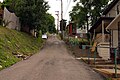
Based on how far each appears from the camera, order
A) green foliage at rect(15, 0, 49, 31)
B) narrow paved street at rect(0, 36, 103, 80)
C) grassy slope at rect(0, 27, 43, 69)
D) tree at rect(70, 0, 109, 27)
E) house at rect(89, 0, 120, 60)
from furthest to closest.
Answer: tree at rect(70, 0, 109, 27)
green foliage at rect(15, 0, 49, 31)
house at rect(89, 0, 120, 60)
grassy slope at rect(0, 27, 43, 69)
narrow paved street at rect(0, 36, 103, 80)

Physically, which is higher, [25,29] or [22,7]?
[22,7]

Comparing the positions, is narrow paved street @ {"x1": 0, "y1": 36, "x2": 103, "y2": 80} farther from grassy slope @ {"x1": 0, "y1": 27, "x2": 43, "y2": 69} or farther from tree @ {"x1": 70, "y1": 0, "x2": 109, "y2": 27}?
tree @ {"x1": 70, "y1": 0, "x2": 109, "y2": 27}

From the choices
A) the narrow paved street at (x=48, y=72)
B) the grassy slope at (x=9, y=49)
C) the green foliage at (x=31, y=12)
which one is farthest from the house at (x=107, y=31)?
the green foliage at (x=31, y=12)

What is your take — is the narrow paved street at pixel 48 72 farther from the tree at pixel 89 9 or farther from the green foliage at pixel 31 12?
the tree at pixel 89 9

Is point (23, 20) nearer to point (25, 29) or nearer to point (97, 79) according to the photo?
point (25, 29)

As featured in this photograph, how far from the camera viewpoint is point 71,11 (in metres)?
58.2

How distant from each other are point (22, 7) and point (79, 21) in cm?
1454

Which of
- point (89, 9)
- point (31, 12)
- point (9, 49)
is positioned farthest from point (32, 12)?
point (9, 49)

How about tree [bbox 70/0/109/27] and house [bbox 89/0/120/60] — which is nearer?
house [bbox 89/0/120/60]

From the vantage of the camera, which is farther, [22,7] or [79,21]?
[79,21]

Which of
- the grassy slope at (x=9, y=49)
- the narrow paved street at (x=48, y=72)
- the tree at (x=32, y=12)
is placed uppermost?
the tree at (x=32, y=12)

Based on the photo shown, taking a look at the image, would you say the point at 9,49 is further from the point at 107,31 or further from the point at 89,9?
the point at 89,9

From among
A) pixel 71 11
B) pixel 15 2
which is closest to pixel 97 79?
pixel 15 2

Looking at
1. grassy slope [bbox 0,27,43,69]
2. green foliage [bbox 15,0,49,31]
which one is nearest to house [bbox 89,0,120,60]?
grassy slope [bbox 0,27,43,69]
